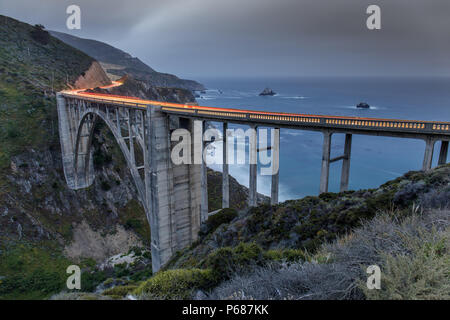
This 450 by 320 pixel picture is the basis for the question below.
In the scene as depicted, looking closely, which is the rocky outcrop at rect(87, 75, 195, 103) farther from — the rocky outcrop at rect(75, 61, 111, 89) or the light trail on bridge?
the light trail on bridge

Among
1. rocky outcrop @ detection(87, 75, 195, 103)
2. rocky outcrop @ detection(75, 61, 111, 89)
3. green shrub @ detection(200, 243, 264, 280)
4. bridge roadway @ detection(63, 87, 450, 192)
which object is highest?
rocky outcrop @ detection(75, 61, 111, 89)

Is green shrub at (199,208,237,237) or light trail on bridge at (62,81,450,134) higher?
light trail on bridge at (62,81,450,134)

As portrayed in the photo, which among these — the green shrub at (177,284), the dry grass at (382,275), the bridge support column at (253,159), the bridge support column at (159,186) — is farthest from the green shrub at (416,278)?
the bridge support column at (159,186)

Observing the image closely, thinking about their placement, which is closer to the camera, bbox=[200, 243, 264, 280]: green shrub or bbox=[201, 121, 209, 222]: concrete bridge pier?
bbox=[200, 243, 264, 280]: green shrub

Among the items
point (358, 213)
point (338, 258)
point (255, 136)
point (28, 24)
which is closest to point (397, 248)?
point (338, 258)

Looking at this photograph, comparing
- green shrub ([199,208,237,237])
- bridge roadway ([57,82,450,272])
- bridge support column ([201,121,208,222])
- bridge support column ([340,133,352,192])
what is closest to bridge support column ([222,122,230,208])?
bridge roadway ([57,82,450,272])

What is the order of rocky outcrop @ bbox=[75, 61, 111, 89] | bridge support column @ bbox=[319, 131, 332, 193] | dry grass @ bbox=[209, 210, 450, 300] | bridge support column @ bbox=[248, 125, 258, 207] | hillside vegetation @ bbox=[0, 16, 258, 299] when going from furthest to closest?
rocky outcrop @ bbox=[75, 61, 111, 89] → hillside vegetation @ bbox=[0, 16, 258, 299] → bridge support column @ bbox=[248, 125, 258, 207] → bridge support column @ bbox=[319, 131, 332, 193] → dry grass @ bbox=[209, 210, 450, 300]

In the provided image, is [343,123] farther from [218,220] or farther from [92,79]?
[92,79]

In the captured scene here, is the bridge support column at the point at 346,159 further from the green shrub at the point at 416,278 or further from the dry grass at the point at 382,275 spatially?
the green shrub at the point at 416,278
